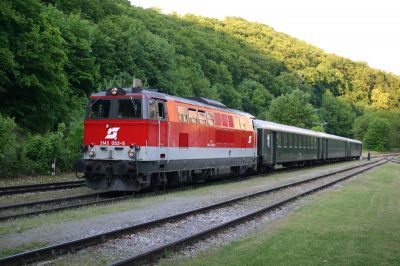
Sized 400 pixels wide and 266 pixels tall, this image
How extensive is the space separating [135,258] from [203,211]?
20.3 ft

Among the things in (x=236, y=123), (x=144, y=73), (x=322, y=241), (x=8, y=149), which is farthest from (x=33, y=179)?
(x=144, y=73)

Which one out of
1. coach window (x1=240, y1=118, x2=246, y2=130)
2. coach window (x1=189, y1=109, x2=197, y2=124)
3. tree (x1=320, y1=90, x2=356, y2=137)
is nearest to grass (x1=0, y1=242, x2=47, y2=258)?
coach window (x1=189, y1=109, x2=197, y2=124)

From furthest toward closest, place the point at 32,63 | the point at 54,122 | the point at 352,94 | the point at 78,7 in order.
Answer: the point at 352,94, the point at 78,7, the point at 54,122, the point at 32,63

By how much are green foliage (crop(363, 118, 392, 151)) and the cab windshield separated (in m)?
111

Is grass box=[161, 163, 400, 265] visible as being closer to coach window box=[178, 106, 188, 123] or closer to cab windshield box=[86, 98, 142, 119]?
coach window box=[178, 106, 188, 123]

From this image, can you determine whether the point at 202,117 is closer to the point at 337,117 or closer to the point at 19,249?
the point at 19,249

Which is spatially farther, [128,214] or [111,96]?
[111,96]

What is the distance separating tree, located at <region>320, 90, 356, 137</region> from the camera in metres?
141

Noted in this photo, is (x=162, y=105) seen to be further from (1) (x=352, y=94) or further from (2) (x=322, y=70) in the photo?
(1) (x=352, y=94)

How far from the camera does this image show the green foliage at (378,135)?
118312 mm

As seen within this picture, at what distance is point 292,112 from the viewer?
297 ft

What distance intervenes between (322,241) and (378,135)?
119 meters

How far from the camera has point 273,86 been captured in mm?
139000

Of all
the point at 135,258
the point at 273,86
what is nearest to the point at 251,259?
the point at 135,258
